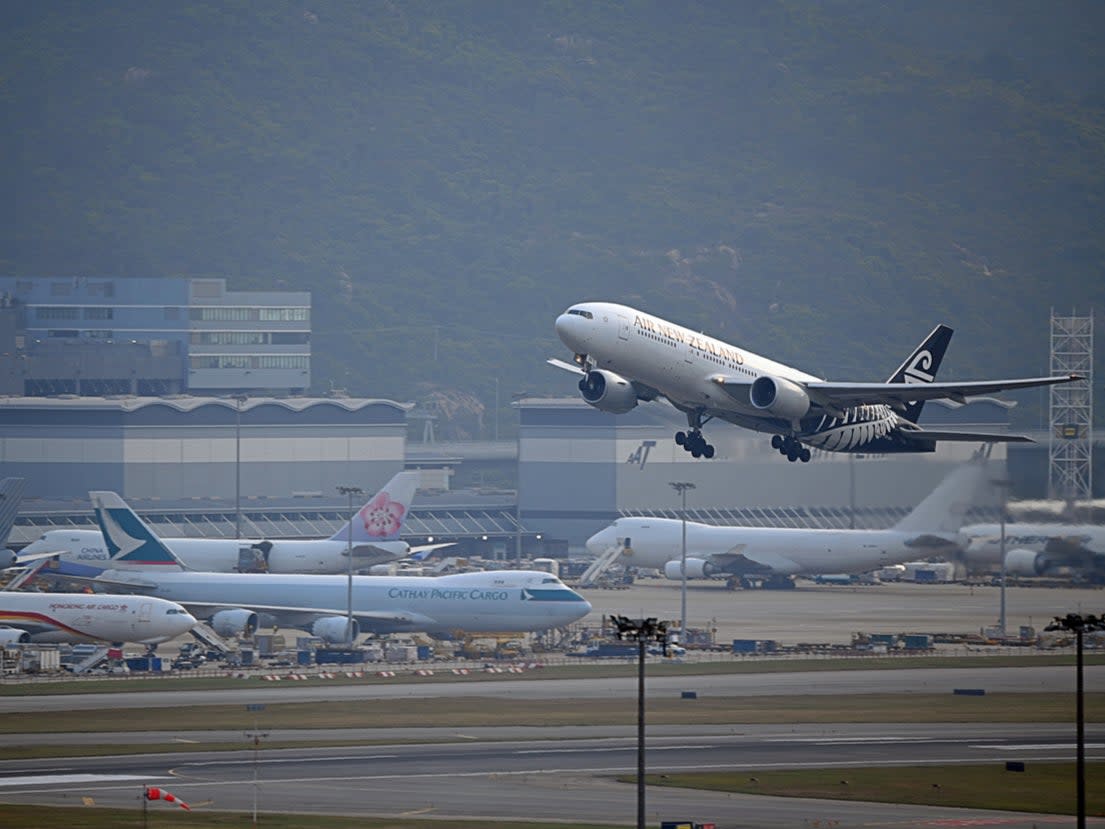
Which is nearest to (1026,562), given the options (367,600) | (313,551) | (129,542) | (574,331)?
(574,331)

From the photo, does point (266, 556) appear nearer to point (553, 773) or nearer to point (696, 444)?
point (696, 444)

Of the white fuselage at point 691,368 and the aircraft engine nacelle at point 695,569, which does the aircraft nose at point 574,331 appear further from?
the aircraft engine nacelle at point 695,569

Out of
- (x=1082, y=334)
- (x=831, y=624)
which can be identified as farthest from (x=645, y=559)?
(x=1082, y=334)

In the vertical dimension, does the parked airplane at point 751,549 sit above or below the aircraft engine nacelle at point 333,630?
above

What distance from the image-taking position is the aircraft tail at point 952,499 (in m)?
98.5

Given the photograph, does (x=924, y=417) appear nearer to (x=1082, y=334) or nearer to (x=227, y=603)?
(x=1082, y=334)

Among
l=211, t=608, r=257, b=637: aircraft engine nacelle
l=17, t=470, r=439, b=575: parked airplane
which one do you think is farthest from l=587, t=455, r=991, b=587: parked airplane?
l=211, t=608, r=257, b=637: aircraft engine nacelle

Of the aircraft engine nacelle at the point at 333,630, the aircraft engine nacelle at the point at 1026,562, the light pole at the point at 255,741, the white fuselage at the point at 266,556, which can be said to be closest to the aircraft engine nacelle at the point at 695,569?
the white fuselage at the point at 266,556

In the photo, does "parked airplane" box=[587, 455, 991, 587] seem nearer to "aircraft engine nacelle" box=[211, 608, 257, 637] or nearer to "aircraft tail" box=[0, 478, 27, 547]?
"aircraft tail" box=[0, 478, 27, 547]

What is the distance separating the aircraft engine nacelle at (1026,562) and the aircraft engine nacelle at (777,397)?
21.7 meters

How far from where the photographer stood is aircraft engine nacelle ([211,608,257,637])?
396 feet

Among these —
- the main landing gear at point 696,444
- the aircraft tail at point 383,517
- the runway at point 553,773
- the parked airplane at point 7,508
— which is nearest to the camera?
the runway at point 553,773

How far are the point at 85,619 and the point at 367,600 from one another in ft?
53.8

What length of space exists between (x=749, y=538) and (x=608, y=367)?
8364cm
